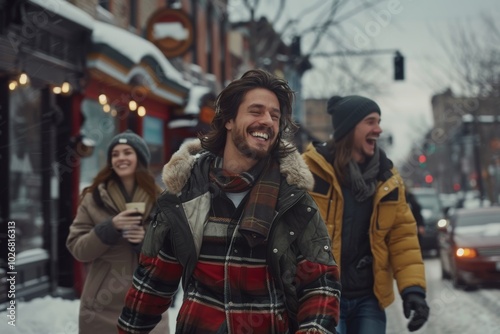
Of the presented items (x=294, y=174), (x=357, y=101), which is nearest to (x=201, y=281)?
(x=294, y=174)

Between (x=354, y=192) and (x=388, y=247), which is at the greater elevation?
(x=354, y=192)

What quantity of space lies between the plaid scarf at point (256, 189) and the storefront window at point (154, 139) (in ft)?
41.6

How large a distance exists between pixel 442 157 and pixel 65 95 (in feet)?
249

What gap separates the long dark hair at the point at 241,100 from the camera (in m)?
3.02

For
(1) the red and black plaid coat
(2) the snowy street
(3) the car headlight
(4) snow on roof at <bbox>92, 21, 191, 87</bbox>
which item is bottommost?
(2) the snowy street

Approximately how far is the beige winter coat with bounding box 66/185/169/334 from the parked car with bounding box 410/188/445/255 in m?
15.8

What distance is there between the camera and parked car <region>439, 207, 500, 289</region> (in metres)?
12.7

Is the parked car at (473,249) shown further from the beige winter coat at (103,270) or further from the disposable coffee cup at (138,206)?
the disposable coffee cup at (138,206)

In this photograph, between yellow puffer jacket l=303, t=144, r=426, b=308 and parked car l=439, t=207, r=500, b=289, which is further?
parked car l=439, t=207, r=500, b=289

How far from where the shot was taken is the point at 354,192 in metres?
4.46

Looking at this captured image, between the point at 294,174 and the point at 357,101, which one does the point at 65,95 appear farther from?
the point at 294,174

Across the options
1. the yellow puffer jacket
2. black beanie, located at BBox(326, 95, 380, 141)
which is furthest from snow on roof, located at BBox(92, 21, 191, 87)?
the yellow puffer jacket

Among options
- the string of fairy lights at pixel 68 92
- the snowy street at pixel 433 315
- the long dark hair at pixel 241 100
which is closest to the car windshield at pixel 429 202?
the snowy street at pixel 433 315

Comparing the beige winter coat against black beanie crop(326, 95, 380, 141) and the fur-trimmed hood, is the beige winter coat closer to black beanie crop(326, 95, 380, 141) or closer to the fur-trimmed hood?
black beanie crop(326, 95, 380, 141)
